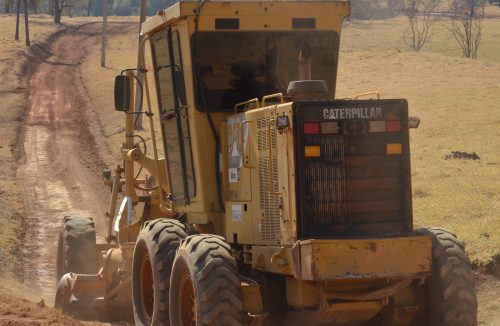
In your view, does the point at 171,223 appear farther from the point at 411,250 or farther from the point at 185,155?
the point at 411,250

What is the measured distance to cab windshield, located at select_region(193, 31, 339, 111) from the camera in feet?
31.9

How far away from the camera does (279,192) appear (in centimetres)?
852

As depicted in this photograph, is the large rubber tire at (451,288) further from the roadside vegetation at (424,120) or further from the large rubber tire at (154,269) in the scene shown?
the roadside vegetation at (424,120)

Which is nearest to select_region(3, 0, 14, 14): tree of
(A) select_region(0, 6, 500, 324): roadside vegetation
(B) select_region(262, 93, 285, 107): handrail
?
(A) select_region(0, 6, 500, 324): roadside vegetation

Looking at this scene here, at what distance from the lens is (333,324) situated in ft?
29.3

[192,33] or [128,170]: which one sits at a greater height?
[192,33]

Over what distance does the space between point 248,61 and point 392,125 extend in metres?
2.10

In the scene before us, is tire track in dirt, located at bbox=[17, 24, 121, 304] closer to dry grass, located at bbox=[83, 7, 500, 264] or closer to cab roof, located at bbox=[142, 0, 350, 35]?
dry grass, located at bbox=[83, 7, 500, 264]

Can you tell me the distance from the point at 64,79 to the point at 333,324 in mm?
41073

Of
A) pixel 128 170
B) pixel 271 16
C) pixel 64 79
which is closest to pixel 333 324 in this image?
pixel 271 16

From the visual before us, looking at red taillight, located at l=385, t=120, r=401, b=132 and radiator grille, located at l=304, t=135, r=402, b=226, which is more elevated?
red taillight, located at l=385, t=120, r=401, b=132

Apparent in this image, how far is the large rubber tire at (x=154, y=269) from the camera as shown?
9172 mm

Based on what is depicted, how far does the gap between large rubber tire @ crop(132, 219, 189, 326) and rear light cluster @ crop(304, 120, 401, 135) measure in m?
1.91

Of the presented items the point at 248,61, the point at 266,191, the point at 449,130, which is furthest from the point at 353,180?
the point at 449,130
